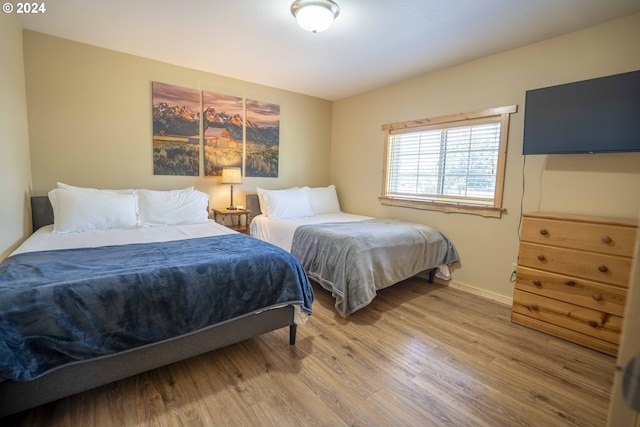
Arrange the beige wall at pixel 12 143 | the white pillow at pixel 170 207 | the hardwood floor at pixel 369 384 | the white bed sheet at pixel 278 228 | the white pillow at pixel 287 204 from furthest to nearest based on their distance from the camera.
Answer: the white pillow at pixel 287 204 → the white bed sheet at pixel 278 228 → the white pillow at pixel 170 207 → the beige wall at pixel 12 143 → the hardwood floor at pixel 369 384

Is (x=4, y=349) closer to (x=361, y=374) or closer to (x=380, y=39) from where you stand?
(x=361, y=374)

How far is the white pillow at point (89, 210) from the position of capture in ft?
7.79

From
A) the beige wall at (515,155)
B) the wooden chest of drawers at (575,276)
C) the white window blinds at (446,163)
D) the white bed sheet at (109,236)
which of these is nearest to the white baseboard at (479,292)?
the beige wall at (515,155)

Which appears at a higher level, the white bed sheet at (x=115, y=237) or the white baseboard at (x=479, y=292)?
the white bed sheet at (x=115, y=237)

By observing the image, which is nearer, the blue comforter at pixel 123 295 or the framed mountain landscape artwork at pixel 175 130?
the blue comforter at pixel 123 295

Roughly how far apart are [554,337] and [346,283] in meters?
1.64

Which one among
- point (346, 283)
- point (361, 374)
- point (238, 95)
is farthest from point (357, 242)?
point (238, 95)

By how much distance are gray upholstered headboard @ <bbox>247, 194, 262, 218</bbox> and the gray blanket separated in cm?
99

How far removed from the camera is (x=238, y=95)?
366 centimetres

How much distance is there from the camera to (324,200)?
417cm

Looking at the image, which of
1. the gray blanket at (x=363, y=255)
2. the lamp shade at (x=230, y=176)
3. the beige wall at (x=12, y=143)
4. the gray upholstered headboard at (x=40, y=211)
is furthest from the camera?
the lamp shade at (x=230, y=176)

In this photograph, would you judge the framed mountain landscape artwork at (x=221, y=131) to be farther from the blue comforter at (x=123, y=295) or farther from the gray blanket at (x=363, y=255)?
the blue comforter at (x=123, y=295)

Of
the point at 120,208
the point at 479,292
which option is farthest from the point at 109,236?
the point at 479,292

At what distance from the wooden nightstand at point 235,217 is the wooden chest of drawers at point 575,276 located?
2.91 metres
